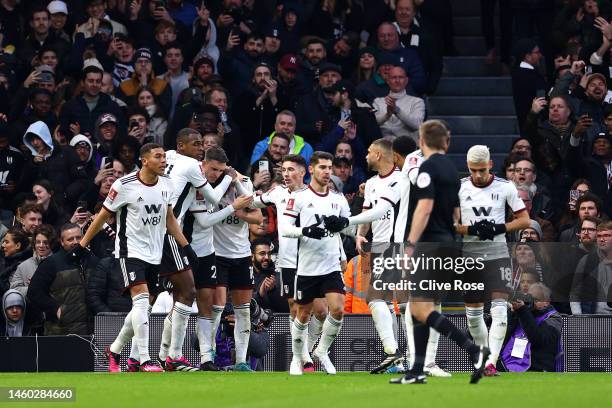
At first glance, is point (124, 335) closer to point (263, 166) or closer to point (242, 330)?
point (242, 330)

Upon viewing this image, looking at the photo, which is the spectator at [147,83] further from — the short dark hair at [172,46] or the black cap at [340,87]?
the black cap at [340,87]

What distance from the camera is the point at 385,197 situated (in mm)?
15047

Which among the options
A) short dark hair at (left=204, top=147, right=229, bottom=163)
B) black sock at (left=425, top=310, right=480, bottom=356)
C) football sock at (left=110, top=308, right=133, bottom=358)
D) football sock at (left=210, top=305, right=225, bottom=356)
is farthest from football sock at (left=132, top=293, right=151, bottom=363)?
black sock at (left=425, top=310, right=480, bottom=356)

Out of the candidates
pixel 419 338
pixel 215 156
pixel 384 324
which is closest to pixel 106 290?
pixel 215 156

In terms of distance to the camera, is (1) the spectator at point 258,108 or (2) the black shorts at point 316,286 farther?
(1) the spectator at point 258,108

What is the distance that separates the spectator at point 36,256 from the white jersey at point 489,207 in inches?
247

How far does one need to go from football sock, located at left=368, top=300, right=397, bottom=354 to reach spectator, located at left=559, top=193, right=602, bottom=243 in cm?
425

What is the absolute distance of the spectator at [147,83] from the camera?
2212 centimetres

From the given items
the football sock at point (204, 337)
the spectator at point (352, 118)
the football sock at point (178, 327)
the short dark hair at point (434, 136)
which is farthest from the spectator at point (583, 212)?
the short dark hair at point (434, 136)

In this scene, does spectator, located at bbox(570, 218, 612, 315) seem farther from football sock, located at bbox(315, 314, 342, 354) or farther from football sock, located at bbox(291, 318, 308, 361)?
football sock, located at bbox(291, 318, 308, 361)

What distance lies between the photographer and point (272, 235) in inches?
765

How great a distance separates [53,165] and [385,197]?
7.28 metres

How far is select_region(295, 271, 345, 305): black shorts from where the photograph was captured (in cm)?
1509

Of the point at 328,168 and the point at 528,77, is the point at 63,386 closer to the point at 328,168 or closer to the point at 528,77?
the point at 328,168
